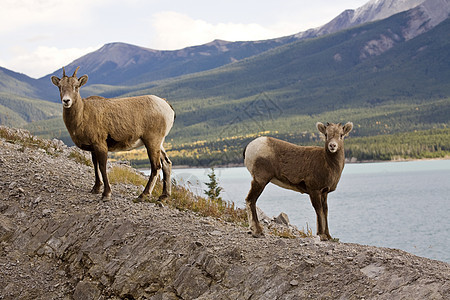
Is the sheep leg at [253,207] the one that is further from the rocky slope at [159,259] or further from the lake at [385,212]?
the lake at [385,212]

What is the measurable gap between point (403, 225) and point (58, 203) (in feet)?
103

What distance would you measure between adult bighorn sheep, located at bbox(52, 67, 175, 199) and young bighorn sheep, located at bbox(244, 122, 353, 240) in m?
2.40

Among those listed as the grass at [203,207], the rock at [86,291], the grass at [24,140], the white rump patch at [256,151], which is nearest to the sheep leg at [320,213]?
the white rump patch at [256,151]

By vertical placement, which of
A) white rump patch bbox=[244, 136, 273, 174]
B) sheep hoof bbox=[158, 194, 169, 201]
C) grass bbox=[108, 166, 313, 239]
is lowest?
grass bbox=[108, 166, 313, 239]

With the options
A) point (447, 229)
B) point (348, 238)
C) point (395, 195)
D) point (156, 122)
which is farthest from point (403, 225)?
point (156, 122)

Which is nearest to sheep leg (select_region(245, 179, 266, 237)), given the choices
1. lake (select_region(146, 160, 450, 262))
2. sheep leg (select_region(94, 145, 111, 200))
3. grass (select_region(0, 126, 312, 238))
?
grass (select_region(0, 126, 312, 238))

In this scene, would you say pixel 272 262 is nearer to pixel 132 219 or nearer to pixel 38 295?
pixel 132 219

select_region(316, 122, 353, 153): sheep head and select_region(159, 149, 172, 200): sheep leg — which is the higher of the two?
select_region(316, 122, 353, 153): sheep head

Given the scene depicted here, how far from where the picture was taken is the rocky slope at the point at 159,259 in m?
7.62

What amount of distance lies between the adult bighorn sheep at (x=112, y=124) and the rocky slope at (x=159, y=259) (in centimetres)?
90

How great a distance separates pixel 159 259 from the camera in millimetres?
9062

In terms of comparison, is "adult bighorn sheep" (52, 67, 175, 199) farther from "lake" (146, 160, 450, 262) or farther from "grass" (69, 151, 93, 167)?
"grass" (69, 151, 93, 167)

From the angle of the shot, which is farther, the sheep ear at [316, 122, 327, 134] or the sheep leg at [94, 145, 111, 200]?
the sheep leg at [94, 145, 111, 200]

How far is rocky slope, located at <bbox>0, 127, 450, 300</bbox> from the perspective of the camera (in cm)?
762
